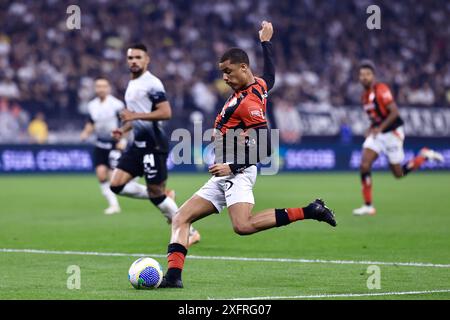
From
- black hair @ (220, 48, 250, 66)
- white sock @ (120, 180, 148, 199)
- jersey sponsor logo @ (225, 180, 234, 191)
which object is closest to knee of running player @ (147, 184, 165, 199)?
white sock @ (120, 180, 148, 199)

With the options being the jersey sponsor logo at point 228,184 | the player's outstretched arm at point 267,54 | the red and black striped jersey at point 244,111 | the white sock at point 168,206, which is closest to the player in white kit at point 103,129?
the white sock at point 168,206

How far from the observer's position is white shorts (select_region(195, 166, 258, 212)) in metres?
9.56

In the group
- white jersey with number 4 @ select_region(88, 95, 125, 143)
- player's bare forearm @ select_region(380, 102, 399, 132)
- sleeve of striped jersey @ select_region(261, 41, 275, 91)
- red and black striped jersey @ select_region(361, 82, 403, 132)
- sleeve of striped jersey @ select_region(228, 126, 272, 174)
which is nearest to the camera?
sleeve of striped jersey @ select_region(228, 126, 272, 174)

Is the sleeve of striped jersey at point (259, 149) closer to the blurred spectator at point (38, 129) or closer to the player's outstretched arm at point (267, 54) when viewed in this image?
the player's outstretched arm at point (267, 54)

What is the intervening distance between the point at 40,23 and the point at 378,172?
13628 millimetres

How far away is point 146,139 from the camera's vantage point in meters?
14.1

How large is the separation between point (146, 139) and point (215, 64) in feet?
72.7

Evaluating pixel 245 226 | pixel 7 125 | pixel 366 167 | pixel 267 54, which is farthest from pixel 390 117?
pixel 7 125

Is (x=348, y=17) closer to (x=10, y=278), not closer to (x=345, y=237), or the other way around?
(x=345, y=237)

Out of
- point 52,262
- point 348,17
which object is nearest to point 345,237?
point 52,262

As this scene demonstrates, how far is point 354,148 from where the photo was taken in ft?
111

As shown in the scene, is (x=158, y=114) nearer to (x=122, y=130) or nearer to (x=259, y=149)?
(x=122, y=130)

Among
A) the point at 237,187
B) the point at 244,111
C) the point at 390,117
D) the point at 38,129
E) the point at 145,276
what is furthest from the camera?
the point at 38,129

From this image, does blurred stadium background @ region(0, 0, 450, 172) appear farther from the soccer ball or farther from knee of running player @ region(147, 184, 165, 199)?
the soccer ball
